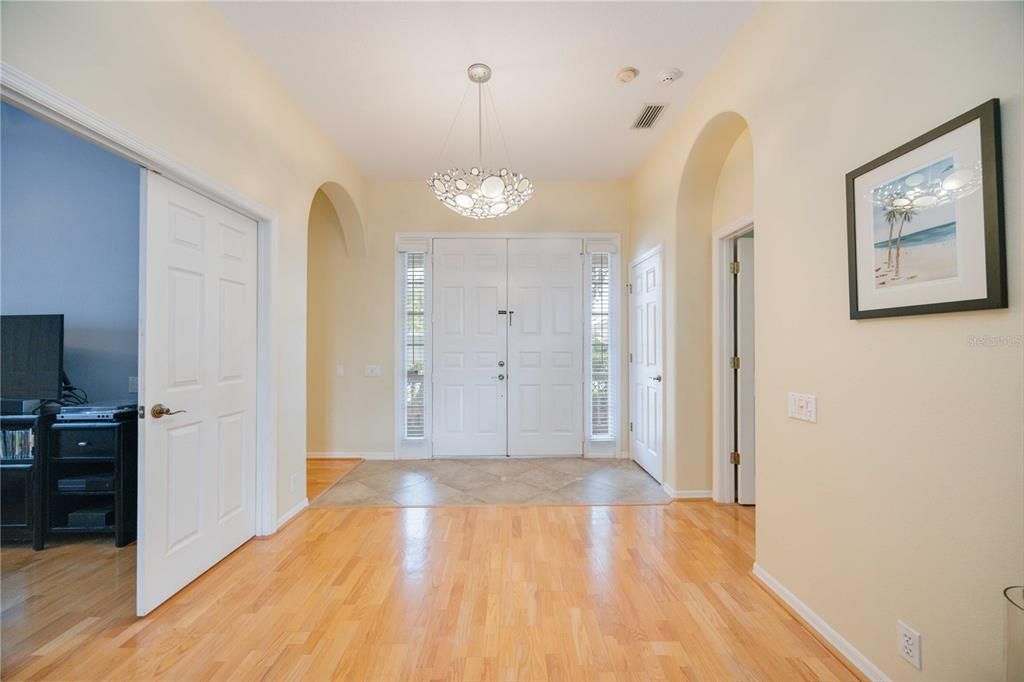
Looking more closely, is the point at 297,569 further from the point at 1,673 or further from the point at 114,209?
the point at 114,209

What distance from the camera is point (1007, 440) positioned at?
1158 mm

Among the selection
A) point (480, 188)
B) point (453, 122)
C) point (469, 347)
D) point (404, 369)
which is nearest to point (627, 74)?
point (480, 188)

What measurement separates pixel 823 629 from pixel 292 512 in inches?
129

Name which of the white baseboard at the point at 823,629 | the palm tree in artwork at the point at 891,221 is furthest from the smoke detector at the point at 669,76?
the white baseboard at the point at 823,629

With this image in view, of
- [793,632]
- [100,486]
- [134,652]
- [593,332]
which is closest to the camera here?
[134,652]

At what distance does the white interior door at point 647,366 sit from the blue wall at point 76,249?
420cm

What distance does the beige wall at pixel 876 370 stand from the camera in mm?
1191

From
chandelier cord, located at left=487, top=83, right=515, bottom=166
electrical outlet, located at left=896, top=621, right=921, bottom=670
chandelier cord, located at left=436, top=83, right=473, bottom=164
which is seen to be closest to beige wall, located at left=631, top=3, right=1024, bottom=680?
electrical outlet, located at left=896, top=621, right=921, bottom=670

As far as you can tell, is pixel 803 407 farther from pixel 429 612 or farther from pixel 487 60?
pixel 487 60

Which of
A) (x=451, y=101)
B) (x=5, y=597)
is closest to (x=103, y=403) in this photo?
(x=5, y=597)

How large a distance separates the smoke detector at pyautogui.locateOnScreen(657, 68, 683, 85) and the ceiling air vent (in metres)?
0.29

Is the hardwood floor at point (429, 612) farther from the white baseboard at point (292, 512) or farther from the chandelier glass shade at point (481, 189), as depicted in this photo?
the chandelier glass shade at point (481, 189)

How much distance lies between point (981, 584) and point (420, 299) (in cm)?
445

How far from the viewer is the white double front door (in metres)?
4.71
